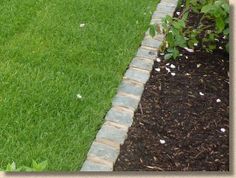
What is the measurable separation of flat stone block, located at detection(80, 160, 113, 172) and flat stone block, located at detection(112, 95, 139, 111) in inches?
26.9

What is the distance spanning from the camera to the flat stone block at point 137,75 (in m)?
4.25

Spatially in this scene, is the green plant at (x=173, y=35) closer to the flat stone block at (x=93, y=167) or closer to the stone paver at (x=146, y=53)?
the stone paver at (x=146, y=53)

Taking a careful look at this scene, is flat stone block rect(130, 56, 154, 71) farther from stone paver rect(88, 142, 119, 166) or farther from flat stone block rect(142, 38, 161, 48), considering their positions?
stone paver rect(88, 142, 119, 166)

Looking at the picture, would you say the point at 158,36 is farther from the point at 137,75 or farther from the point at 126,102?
the point at 126,102

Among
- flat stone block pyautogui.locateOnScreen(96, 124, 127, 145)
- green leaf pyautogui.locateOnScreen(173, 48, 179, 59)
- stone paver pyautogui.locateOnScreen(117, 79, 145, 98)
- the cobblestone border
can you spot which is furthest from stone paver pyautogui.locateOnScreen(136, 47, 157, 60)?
flat stone block pyautogui.locateOnScreen(96, 124, 127, 145)

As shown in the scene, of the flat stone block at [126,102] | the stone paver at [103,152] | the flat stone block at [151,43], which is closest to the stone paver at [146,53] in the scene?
A: the flat stone block at [151,43]

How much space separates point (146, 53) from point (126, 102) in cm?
81

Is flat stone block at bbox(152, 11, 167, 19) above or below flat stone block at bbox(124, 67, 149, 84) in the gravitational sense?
above

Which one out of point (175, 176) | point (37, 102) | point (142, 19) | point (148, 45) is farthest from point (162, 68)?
point (175, 176)

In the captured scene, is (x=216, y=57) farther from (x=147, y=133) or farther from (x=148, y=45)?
(x=147, y=133)

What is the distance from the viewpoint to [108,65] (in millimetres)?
4344

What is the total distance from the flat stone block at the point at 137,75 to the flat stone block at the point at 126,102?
283 mm

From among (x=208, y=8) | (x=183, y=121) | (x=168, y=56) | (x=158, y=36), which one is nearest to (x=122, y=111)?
(x=183, y=121)

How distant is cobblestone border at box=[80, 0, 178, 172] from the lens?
11.2 ft
